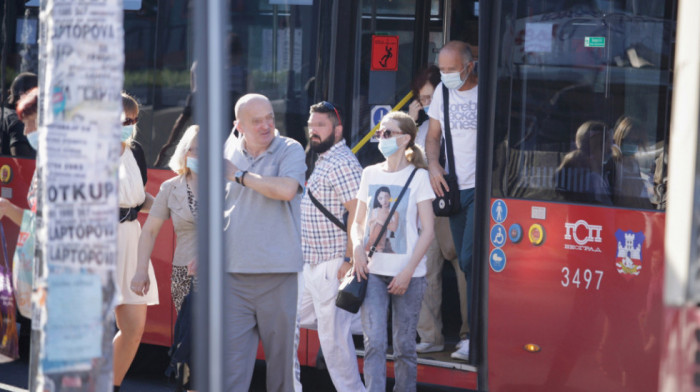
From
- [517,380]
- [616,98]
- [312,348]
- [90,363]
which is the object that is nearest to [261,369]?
[312,348]

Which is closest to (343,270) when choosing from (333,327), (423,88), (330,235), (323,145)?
(330,235)

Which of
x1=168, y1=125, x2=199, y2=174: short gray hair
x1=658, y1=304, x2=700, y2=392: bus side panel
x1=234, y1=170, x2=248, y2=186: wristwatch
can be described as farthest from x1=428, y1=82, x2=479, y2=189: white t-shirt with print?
x1=658, y1=304, x2=700, y2=392: bus side panel

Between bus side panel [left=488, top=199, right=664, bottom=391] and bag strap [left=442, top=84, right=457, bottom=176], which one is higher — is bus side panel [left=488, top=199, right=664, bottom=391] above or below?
below

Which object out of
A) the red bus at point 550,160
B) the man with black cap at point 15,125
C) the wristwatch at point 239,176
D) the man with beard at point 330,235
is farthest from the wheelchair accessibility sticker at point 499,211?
the man with black cap at point 15,125

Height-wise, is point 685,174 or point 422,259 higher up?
point 685,174

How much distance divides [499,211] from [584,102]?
2.61 ft

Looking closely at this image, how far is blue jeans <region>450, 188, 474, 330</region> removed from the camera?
6434mm

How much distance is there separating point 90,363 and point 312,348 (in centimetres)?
387

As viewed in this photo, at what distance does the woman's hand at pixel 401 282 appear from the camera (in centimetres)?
586

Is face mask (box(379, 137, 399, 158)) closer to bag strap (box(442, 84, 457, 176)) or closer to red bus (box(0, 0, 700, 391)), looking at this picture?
red bus (box(0, 0, 700, 391))

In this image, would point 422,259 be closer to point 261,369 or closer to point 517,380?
point 517,380

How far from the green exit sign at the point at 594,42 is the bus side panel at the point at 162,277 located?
3042 millimetres

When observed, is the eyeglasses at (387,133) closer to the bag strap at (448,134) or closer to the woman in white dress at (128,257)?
the bag strap at (448,134)

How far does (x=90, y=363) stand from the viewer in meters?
2.93
